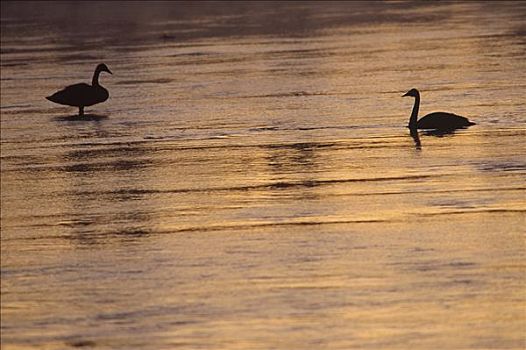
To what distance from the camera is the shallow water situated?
1041 centimetres

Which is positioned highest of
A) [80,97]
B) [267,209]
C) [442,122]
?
[80,97]

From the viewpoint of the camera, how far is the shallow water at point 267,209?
10.4 metres

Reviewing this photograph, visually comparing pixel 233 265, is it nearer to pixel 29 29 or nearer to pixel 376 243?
pixel 376 243

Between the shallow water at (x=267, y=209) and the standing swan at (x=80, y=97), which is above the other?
the standing swan at (x=80, y=97)

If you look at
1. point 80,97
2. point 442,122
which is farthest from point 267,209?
point 80,97

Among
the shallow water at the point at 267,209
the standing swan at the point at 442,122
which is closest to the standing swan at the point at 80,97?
the shallow water at the point at 267,209

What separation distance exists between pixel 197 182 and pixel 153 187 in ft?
1.54

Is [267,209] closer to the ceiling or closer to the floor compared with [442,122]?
closer to the floor

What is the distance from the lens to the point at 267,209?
47.1 ft

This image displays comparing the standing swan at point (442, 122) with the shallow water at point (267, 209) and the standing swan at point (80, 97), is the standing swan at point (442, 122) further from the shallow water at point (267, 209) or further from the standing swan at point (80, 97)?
the standing swan at point (80, 97)

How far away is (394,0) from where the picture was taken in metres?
65.0

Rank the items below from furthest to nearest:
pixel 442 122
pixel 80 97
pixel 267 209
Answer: pixel 80 97 → pixel 442 122 → pixel 267 209

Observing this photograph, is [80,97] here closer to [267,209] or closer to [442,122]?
[442,122]

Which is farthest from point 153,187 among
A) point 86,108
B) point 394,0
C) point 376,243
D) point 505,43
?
point 394,0
